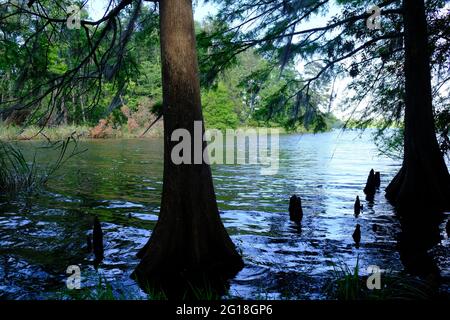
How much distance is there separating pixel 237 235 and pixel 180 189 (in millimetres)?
3189

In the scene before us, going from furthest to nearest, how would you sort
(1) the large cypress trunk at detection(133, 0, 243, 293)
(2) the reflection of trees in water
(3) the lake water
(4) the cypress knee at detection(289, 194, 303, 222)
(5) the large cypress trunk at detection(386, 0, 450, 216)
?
(5) the large cypress trunk at detection(386, 0, 450, 216) → (4) the cypress knee at detection(289, 194, 303, 222) → (2) the reflection of trees in water → (3) the lake water → (1) the large cypress trunk at detection(133, 0, 243, 293)

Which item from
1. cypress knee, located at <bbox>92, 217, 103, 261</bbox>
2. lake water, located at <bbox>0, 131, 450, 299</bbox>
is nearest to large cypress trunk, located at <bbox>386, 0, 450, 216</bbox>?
lake water, located at <bbox>0, 131, 450, 299</bbox>

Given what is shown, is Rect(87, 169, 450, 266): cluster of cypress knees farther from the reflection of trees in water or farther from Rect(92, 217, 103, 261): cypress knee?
the reflection of trees in water

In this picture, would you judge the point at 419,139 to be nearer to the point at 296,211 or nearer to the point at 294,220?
the point at 296,211

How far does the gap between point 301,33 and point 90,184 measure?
33.6 feet

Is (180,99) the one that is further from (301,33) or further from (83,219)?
(301,33)

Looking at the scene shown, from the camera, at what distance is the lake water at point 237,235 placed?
6.14 m

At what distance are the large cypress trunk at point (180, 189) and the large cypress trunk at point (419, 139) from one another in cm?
681

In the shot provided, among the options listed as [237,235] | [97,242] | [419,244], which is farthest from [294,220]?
[97,242]

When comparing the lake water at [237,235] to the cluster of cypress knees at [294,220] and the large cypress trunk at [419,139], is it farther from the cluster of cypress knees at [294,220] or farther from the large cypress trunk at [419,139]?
the large cypress trunk at [419,139]

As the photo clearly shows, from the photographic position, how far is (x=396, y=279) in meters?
5.11

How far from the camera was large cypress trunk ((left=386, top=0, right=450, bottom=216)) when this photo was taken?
10672 millimetres

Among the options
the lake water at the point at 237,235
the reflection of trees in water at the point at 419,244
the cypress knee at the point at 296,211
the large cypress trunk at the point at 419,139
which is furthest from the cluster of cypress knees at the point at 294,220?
the large cypress trunk at the point at 419,139

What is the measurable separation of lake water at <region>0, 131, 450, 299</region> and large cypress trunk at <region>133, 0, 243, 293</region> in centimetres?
53
